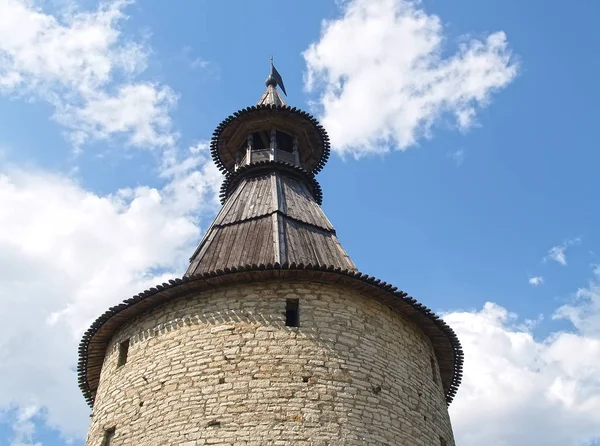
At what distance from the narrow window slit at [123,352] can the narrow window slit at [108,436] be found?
4.74 feet

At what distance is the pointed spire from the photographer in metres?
22.0

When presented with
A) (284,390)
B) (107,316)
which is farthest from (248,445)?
(107,316)

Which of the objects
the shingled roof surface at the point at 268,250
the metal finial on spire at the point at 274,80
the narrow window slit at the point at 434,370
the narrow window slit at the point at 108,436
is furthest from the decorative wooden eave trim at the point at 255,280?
the metal finial on spire at the point at 274,80

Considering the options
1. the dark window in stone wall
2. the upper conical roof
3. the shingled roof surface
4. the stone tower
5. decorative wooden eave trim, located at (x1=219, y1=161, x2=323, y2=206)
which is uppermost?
the upper conical roof

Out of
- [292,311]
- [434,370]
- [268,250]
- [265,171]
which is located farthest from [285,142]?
[434,370]

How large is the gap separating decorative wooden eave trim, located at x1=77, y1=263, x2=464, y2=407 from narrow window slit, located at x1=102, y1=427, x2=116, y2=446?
2.40m

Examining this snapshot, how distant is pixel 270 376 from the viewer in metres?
10.9

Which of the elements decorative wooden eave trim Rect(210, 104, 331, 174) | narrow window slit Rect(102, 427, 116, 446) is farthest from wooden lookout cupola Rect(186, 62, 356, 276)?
narrow window slit Rect(102, 427, 116, 446)

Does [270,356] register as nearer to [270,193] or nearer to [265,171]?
[270,193]

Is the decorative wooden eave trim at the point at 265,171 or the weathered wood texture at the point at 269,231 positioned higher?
the decorative wooden eave trim at the point at 265,171

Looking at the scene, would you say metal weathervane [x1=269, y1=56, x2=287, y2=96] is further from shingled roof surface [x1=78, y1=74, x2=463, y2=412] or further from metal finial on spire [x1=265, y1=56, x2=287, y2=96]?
shingled roof surface [x1=78, y1=74, x2=463, y2=412]

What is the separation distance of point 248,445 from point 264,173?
375 inches

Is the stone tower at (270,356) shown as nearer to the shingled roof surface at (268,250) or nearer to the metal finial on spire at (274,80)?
the shingled roof surface at (268,250)

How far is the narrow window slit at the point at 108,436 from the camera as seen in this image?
38.1 ft
